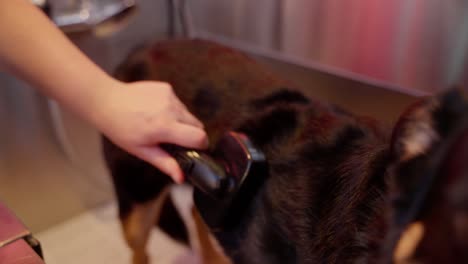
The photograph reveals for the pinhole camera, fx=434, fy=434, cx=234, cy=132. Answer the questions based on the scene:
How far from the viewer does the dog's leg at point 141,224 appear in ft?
3.16

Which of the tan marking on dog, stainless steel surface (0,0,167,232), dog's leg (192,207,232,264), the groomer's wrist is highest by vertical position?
the groomer's wrist

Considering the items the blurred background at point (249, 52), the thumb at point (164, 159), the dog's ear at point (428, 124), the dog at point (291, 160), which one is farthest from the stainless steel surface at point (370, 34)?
the thumb at point (164, 159)

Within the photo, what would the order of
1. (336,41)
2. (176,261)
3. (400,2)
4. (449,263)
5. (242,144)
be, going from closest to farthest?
(449,263) → (242,144) → (400,2) → (336,41) → (176,261)

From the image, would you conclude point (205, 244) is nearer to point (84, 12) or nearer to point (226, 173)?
point (226, 173)

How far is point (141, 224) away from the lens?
989 mm

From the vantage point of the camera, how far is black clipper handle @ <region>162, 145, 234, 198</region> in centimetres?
57

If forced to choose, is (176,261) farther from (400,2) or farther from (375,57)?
(400,2)

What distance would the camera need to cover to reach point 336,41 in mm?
993

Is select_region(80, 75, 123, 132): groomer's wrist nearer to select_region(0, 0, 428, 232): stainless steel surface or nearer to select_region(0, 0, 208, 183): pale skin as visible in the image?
select_region(0, 0, 208, 183): pale skin

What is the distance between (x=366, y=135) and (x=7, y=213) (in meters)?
0.46

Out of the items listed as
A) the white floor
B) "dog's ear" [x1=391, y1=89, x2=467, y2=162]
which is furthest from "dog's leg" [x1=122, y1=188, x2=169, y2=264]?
"dog's ear" [x1=391, y1=89, x2=467, y2=162]

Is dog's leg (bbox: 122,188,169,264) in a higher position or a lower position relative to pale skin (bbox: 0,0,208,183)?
lower

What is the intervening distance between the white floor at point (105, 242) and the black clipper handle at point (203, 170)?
299 millimetres

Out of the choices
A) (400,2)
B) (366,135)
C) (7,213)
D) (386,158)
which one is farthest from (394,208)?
(400,2)
